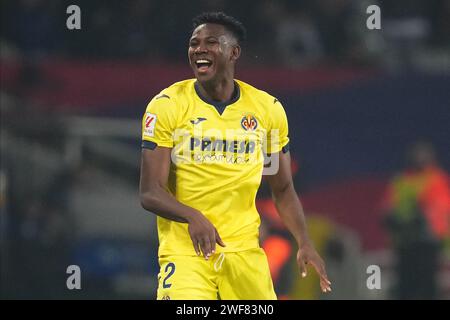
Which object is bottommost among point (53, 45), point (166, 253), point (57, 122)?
point (166, 253)

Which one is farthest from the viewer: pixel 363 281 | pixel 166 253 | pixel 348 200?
pixel 348 200

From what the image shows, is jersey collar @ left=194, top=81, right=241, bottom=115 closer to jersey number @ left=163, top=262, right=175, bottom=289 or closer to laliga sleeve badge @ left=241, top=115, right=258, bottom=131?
laliga sleeve badge @ left=241, top=115, right=258, bottom=131

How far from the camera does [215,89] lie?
265 inches

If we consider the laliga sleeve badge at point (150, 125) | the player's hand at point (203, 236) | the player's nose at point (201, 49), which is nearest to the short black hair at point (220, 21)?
the player's nose at point (201, 49)

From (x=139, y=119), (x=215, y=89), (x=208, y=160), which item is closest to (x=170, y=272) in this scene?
(x=208, y=160)

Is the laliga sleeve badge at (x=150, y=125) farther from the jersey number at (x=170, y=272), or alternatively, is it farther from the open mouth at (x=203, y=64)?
the jersey number at (x=170, y=272)

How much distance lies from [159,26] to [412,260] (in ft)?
13.4

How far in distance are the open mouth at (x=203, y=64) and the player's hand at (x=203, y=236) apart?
906 mm

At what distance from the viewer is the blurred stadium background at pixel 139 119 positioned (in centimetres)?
1311

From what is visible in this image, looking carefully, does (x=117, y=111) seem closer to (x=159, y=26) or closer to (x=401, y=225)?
(x=159, y=26)

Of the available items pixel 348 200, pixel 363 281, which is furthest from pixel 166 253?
pixel 348 200

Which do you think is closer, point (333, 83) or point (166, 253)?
point (166, 253)

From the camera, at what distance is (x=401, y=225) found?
13.1 m

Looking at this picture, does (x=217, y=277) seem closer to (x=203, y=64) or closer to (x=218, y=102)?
(x=218, y=102)
